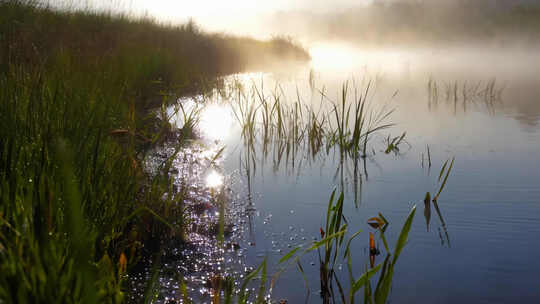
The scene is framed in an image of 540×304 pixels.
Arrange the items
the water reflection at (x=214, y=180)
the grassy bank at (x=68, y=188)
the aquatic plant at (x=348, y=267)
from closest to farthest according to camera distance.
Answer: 1. the grassy bank at (x=68, y=188)
2. the aquatic plant at (x=348, y=267)
3. the water reflection at (x=214, y=180)

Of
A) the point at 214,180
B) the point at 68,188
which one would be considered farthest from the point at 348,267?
the point at 214,180

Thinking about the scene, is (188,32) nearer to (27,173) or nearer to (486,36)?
(27,173)

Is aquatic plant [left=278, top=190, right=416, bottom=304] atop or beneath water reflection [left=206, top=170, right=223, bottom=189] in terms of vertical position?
beneath

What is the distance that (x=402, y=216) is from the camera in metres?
2.30

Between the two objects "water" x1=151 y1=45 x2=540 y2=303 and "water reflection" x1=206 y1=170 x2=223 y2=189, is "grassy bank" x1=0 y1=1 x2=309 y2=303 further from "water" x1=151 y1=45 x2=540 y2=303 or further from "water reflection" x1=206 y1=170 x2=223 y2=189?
"water" x1=151 y1=45 x2=540 y2=303

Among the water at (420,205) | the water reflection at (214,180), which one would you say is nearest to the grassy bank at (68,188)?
the water reflection at (214,180)

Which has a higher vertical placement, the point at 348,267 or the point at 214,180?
the point at 214,180

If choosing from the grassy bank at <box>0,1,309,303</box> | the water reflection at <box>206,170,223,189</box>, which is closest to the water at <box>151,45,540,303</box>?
the water reflection at <box>206,170,223,189</box>

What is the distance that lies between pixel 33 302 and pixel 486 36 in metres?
104

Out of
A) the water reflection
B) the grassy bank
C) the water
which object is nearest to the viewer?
the grassy bank

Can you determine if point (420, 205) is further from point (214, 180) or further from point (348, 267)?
point (214, 180)

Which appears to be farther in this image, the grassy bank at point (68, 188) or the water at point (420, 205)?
the water at point (420, 205)

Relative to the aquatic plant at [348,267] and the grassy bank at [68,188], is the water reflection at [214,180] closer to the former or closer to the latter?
the grassy bank at [68,188]

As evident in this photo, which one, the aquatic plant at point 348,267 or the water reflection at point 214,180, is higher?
the water reflection at point 214,180
